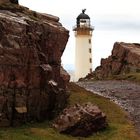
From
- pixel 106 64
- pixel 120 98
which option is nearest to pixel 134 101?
pixel 120 98

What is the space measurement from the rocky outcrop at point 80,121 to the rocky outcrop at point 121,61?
5373 centimetres

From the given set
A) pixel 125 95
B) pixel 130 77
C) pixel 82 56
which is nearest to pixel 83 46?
pixel 82 56

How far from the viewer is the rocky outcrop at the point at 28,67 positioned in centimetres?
4412

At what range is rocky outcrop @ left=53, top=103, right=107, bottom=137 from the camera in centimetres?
4478

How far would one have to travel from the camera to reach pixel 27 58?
4612cm

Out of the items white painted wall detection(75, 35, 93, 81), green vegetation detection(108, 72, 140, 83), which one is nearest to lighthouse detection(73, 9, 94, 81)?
white painted wall detection(75, 35, 93, 81)

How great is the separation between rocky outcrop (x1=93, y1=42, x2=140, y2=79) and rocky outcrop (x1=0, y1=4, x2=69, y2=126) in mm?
49792

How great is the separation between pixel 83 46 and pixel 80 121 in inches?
3409

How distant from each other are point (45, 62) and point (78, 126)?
7749 millimetres

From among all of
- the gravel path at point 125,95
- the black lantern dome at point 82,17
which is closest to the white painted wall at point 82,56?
the black lantern dome at point 82,17

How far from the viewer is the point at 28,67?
152ft

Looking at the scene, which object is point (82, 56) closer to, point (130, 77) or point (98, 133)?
point (130, 77)

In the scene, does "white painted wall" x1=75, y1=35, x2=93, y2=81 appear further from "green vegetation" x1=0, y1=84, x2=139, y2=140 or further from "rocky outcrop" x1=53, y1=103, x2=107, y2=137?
"rocky outcrop" x1=53, y1=103, x2=107, y2=137

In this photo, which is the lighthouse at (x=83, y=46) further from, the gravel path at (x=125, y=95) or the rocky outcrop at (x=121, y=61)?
A: the gravel path at (x=125, y=95)
